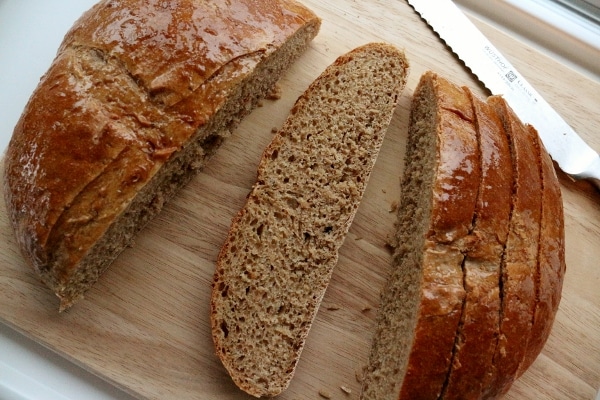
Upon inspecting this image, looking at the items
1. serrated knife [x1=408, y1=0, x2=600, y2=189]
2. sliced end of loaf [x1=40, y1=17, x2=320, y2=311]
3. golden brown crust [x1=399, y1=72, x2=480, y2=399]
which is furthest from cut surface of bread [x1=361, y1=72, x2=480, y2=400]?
sliced end of loaf [x1=40, y1=17, x2=320, y2=311]

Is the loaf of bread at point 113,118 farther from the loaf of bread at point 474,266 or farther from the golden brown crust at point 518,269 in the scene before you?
the golden brown crust at point 518,269

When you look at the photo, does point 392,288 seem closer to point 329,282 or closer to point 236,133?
point 329,282

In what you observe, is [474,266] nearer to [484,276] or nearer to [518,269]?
[484,276]

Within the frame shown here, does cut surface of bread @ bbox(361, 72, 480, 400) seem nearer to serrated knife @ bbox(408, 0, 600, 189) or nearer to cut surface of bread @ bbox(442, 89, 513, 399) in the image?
cut surface of bread @ bbox(442, 89, 513, 399)

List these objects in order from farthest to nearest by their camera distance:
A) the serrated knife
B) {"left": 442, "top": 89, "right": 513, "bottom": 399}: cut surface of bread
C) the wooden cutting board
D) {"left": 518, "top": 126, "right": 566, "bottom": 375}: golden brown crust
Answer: the serrated knife → the wooden cutting board → {"left": 518, "top": 126, "right": 566, "bottom": 375}: golden brown crust → {"left": 442, "top": 89, "right": 513, "bottom": 399}: cut surface of bread

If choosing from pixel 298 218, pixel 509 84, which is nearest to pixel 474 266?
pixel 298 218

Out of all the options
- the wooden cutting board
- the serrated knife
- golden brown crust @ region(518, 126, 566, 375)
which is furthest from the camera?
the serrated knife

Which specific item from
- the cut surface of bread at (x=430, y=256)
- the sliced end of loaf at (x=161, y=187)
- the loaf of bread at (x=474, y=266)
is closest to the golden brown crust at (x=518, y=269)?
the loaf of bread at (x=474, y=266)

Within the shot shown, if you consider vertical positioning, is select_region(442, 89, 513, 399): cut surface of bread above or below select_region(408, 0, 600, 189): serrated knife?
below
